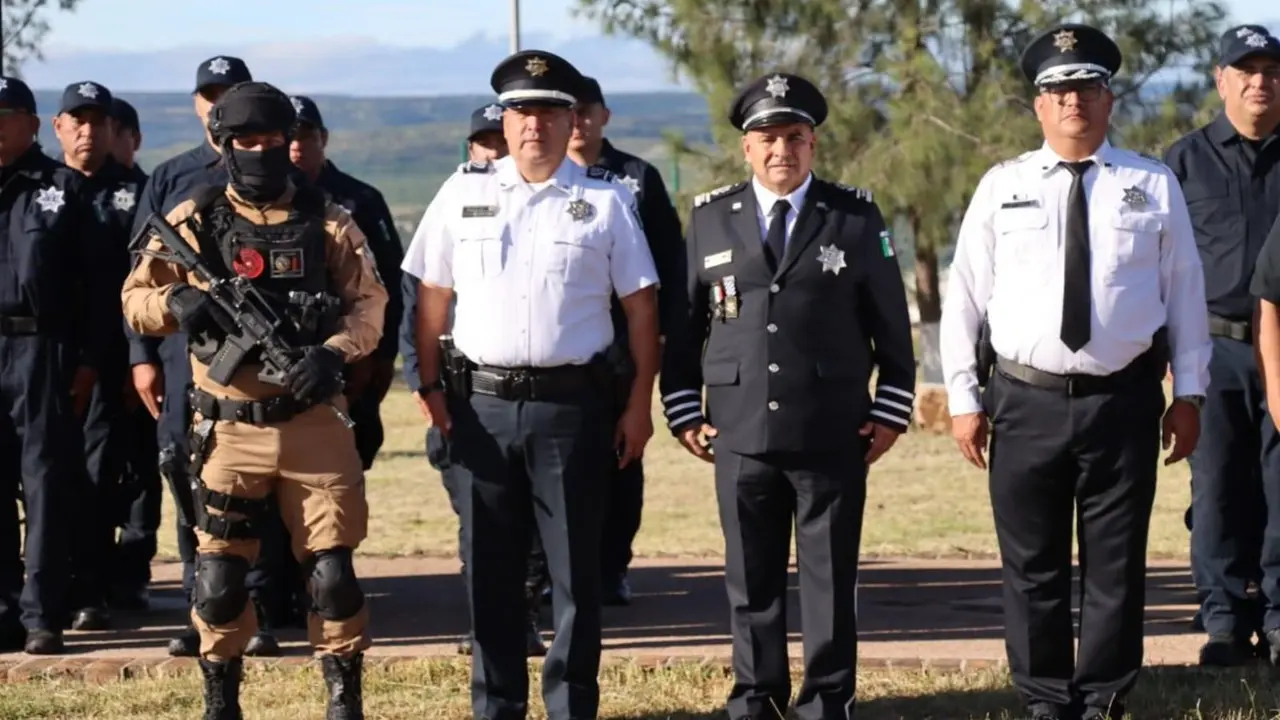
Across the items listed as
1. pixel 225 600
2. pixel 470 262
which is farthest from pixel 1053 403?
pixel 225 600

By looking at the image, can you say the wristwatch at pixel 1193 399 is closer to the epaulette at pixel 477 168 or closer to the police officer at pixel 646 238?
the police officer at pixel 646 238

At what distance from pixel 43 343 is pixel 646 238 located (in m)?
2.47

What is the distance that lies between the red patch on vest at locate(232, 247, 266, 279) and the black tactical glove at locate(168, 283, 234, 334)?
0.46ft

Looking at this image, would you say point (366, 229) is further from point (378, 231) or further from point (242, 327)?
point (242, 327)

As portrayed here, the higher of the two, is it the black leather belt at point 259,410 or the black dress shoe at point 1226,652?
the black leather belt at point 259,410

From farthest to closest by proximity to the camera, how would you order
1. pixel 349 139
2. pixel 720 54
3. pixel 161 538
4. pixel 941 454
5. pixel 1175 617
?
pixel 349 139 < pixel 720 54 < pixel 941 454 < pixel 161 538 < pixel 1175 617

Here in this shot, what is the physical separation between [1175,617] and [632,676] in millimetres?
2557

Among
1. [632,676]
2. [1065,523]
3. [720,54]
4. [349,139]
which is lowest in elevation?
[632,676]

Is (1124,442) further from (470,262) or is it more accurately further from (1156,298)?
(470,262)

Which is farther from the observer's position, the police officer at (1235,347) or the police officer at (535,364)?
the police officer at (1235,347)

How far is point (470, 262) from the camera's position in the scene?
6820 mm

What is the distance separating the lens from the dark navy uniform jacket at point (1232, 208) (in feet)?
25.9

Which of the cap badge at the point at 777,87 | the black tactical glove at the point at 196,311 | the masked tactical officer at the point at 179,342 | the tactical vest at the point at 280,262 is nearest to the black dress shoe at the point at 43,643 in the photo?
the masked tactical officer at the point at 179,342

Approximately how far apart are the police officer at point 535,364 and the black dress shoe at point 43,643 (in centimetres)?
234
